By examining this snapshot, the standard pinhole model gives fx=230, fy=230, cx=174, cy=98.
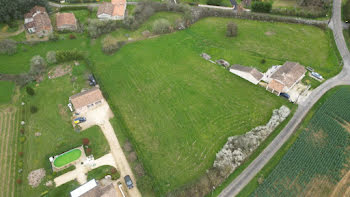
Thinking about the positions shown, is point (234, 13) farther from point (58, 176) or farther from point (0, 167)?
point (0, 167)

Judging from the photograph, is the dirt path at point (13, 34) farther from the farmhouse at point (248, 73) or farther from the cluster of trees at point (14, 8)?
the farmhouse at point (248, 73)

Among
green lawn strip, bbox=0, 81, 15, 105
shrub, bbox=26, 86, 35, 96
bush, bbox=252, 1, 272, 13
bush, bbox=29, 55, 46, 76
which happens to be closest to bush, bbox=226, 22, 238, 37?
bush, bbox=252, 1, 272, 13

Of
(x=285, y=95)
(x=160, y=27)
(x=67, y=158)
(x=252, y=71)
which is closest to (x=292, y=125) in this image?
(x=285, y=95)

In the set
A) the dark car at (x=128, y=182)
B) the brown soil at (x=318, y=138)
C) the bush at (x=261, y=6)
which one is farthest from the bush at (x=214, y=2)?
the dark car at (x=128, y=182)

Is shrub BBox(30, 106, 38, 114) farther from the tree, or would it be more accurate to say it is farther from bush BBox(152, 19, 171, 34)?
bush BBox(152, 19, 171, 34)

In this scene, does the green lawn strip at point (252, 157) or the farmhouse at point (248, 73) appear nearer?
the green lawn strip at point (252, 157)

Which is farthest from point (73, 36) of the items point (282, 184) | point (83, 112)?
point (282, 184)
